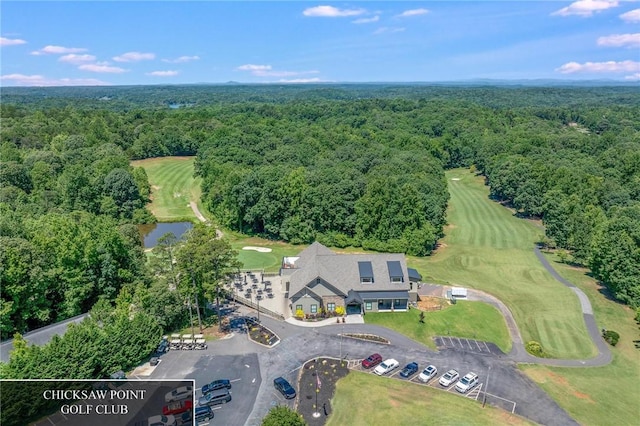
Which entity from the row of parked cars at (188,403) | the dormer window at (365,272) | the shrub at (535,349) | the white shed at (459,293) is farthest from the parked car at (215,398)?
the white shed at (459,293)

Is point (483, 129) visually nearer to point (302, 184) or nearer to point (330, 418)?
point (302, 184)

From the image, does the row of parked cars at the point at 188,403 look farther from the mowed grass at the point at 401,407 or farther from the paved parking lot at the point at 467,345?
the paved parking lot at the point at 467,345

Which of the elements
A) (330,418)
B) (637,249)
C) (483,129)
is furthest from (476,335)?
(483,129)

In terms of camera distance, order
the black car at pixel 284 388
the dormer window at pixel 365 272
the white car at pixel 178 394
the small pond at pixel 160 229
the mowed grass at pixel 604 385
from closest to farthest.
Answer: the white car at pixel 178 394 < the mowed grass at pixel 604 385 < the black car at pixel 284 388 < the dormer window at pixel 365 272 < the small pond at pixel 160 229

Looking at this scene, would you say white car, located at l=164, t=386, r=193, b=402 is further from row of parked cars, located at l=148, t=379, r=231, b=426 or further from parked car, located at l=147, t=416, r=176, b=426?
parked car, located at l=147, t=416, r=176, b=426

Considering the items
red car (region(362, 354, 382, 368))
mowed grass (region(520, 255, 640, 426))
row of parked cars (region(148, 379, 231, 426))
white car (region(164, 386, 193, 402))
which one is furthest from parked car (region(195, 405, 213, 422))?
mowed grass (region(520, 255, 640, 426))

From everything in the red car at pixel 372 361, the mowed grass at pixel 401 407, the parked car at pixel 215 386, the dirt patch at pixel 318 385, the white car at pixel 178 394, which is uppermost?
the white car at pixel 178 394

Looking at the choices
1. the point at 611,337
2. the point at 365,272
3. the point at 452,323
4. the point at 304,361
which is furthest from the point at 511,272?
the point at 304,361
